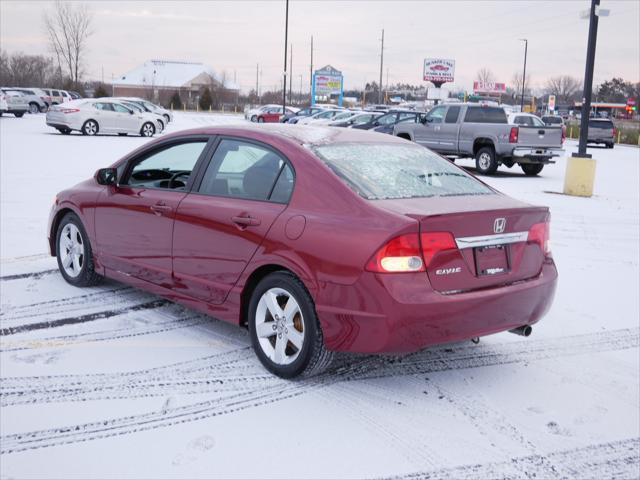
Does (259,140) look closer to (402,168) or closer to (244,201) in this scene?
(244,201)

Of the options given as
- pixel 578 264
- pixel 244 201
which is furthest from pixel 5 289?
pixel 578 264

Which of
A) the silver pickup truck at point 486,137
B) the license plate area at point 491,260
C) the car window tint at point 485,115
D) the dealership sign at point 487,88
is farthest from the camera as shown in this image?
the dealership sign at point 487,88

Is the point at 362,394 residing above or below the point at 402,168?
below

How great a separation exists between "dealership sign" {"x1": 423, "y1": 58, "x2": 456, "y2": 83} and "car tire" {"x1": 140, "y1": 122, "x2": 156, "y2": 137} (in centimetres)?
4315

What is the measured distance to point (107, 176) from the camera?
5.90 m

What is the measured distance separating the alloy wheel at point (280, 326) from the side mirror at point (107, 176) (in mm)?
2128

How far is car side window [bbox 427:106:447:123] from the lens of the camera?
20391 mm

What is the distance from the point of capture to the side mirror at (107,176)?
5906 millimetres

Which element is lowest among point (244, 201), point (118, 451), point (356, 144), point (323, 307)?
point (118, 451)

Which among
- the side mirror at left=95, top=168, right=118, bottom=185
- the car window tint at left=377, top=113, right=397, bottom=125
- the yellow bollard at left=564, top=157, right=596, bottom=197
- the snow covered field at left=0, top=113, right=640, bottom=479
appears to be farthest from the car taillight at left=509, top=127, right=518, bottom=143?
the side mirror at left=95, top=168, right=118, bottom=185

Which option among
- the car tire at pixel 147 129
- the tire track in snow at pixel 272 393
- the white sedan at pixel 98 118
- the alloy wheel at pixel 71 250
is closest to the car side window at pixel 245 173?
the tire track in snow at pixel 272 393

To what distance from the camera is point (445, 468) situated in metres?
3.47

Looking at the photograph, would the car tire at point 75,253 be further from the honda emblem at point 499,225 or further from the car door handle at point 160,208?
the honda emblem at point 499,225

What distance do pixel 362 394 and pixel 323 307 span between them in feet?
2.13
